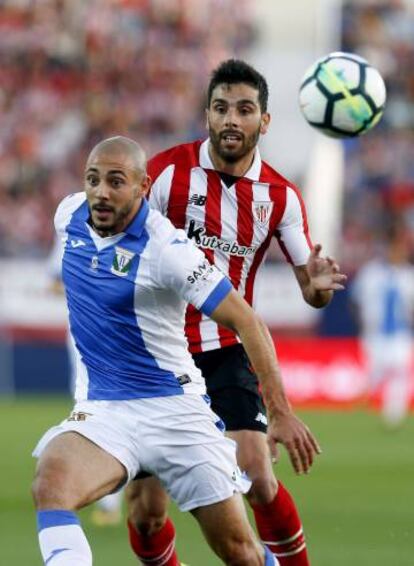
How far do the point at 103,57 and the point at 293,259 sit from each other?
17.3m

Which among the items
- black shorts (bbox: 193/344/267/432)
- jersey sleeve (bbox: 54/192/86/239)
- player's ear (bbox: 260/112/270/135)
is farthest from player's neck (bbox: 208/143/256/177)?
jersey sleeve (bbox: 54/192/86/239)

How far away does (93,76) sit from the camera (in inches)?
923

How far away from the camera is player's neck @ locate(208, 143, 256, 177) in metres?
6.69

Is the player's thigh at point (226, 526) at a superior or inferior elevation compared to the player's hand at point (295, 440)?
inferior

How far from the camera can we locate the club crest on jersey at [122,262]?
552 centimetres

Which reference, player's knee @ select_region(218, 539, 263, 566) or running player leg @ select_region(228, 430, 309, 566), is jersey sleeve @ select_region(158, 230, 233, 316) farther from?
running player leg @ select_region(228, 430, 309, 566)

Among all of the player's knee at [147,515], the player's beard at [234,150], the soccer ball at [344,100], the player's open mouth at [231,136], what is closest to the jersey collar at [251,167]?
the player's beard at [234,150]

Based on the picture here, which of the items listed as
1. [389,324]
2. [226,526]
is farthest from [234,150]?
[389,324]

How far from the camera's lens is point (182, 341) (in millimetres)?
5770

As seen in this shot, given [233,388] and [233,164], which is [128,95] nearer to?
[233,164]

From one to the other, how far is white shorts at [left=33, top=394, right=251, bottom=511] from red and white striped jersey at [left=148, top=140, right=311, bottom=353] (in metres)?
1.18

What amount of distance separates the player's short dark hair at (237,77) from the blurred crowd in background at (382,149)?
1410cm

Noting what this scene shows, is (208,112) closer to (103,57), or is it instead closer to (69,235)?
(69,235)

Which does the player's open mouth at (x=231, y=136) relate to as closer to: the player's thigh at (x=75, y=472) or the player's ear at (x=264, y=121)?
the player's ear at (x=264, y=121)
